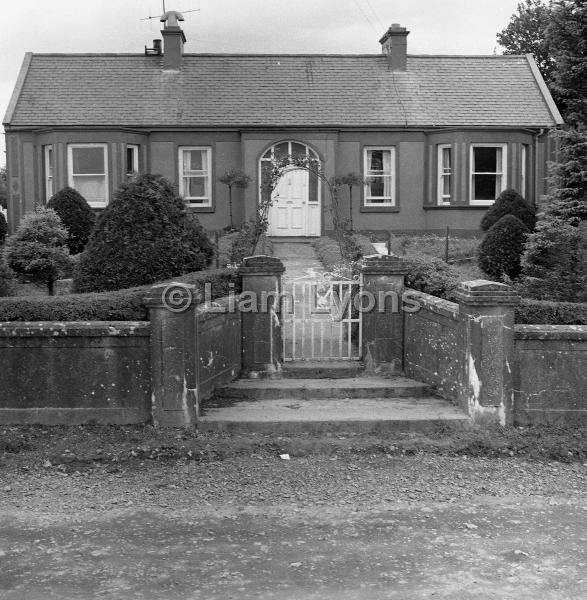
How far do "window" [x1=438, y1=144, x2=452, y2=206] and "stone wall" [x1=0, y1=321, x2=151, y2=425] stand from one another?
1742cm

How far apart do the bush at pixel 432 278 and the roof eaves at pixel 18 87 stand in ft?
53.1

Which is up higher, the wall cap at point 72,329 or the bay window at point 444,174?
the bay window at point 444,174

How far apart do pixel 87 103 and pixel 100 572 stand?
2117 cm

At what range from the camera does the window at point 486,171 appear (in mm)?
24656

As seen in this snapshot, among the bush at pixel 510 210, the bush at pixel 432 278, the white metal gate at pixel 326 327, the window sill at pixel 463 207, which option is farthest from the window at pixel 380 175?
the bush at pixel 432 278

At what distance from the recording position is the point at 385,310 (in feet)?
36.7

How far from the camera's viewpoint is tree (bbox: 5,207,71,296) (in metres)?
17.7

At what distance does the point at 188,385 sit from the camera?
8.78 m

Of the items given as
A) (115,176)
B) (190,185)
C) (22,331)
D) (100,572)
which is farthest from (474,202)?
(100,572)

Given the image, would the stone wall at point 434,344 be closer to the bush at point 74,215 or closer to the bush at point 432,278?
the bush at point 432,278

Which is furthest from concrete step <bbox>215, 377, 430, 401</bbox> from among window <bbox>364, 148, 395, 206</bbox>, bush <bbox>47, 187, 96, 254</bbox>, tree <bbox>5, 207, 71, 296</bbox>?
window <bbox>364, 148, 395, 206</bbox>

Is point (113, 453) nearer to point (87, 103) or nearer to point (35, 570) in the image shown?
point (35, 570)

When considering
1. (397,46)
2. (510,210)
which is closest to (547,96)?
(397,46)

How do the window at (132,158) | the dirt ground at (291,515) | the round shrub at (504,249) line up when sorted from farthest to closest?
1. the window at (132,158)
2. the round shrub at (504,249)
3. the dirt ground at (291,515)
